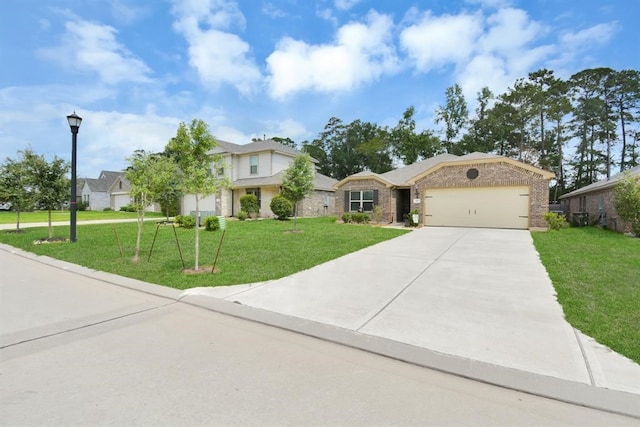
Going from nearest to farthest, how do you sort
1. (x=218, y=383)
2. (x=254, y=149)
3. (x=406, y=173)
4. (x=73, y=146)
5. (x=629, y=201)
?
(x=218, y=383) → (x=73, y=146) → (x=629, y=201) → (x=406, y=173) → (x=254, y=149)

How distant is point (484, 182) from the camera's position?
16.8m

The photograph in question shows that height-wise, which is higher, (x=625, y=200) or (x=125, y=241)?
(x=625, y=200)

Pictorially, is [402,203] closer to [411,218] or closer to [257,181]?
[411,218]

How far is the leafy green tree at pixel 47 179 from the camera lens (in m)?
12.1

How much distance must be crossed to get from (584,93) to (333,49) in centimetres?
3670

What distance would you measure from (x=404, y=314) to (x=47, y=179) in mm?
15001

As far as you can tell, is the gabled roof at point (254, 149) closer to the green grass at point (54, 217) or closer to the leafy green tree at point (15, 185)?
the green grass at point (54, 217)

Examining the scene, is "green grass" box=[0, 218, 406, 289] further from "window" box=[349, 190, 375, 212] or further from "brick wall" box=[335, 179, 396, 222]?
"window" box=[349, 190, 375, 212]

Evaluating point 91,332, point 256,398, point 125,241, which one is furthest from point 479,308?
point 125,241

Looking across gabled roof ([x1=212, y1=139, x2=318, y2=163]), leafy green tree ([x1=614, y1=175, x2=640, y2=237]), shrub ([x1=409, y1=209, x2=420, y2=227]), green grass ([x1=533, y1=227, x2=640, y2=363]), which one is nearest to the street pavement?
green grass ([x1=533, y1=227, x2=640, y2=363])

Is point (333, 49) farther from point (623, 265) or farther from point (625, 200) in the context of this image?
point (625, 200)

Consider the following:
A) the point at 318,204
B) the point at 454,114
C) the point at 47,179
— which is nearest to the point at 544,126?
the point at 454,114

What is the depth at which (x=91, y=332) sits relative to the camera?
12.9 feet

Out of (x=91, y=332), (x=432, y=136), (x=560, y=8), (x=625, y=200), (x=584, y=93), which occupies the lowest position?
(x=91, y=332)
